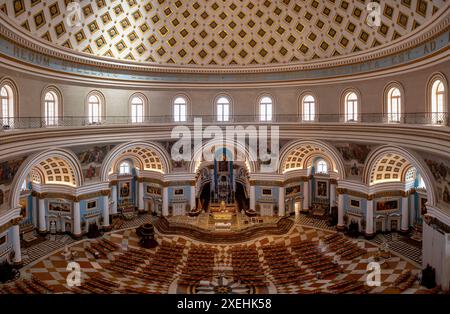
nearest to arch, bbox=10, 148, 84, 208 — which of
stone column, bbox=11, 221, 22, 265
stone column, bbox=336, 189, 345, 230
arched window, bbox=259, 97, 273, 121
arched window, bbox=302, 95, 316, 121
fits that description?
stone column, bbox=11, 221, 22, 265

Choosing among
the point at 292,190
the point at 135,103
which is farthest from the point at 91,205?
the point at 292,190

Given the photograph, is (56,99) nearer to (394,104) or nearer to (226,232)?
(226,232)

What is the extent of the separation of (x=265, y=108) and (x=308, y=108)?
3119mm

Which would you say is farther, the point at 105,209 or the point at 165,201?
the point at 165,201

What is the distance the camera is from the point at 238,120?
27.6m

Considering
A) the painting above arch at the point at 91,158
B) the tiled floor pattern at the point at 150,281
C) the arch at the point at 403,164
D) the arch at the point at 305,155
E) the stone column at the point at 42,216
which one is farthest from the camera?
the arch at the point at 305,155

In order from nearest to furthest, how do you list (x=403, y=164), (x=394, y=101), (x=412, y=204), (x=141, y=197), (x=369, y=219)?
1. (x=394, y=101)
2. (x=403, y=164)
3. (x=369, y=219)
4. (x=412, y=204)
5. (x=141, y=197)

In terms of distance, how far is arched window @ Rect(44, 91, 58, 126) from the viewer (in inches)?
837

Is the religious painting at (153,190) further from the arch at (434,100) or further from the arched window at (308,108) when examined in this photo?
the arch at (434,100)

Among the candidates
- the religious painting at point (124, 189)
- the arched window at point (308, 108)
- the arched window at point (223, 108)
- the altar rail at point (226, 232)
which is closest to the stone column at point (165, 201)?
the altar rail at point (226, 232)

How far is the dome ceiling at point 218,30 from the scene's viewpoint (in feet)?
72.8

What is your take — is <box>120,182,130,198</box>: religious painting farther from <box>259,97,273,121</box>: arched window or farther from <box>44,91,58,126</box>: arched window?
<box>259,97,273,121</box>: arched window

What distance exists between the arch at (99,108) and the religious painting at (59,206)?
5438 millimetres
